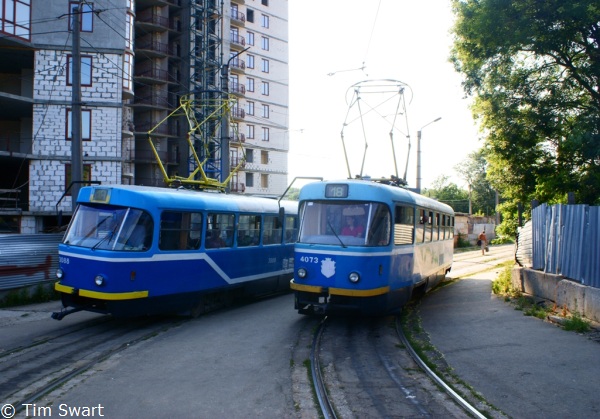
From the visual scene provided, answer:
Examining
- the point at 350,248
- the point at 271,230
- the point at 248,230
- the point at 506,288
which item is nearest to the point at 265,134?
the point at 271,230

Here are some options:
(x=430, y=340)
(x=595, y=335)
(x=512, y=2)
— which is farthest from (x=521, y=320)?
(x=512, y=2)

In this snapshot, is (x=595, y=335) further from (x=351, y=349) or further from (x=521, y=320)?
(x=351, y=349)

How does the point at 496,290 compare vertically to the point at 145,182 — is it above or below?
below

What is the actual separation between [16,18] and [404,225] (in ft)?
85.1

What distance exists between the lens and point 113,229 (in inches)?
403

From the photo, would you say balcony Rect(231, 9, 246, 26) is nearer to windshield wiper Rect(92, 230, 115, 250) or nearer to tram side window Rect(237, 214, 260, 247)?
tram side window Rect(237, 214, 260, 247)

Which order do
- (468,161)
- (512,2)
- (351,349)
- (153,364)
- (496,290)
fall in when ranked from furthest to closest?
1. (468,161)
2. (512,2)
3. (496,290)
4. (351,349)
5. (153,364)

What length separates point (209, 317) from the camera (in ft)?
40.4

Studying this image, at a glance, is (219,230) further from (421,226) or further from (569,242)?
(569,242)

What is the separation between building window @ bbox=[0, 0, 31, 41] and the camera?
90.1ft

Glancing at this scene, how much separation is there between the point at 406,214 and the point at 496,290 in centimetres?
558

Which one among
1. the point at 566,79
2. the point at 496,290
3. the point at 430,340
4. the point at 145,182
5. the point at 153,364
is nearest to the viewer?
the point at 153,364

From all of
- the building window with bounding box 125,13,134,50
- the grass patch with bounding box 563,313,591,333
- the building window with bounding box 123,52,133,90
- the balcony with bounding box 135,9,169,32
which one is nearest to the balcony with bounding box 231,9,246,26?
the balcony with bounding box 135,9,169,32

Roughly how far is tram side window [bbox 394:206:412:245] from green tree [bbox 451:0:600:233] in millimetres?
8110
